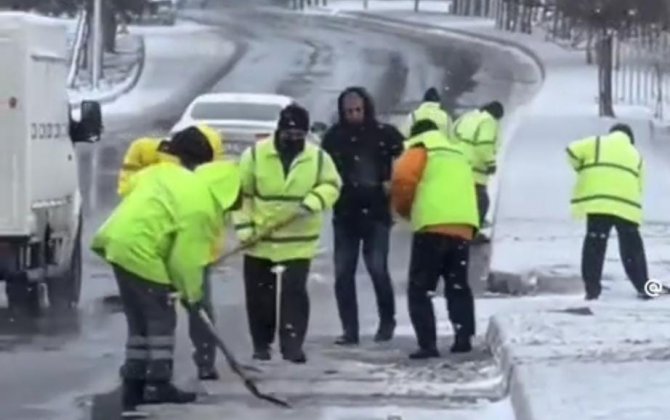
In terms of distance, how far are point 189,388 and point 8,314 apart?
5185mm

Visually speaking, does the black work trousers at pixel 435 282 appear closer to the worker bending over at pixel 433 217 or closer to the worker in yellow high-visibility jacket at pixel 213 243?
the worker bending over at pixel 433 217

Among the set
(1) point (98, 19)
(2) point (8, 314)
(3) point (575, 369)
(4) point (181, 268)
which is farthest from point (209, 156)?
(1) point (98, 19)

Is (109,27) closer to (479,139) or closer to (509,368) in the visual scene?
(479,139)

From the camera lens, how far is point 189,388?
13.5 metres

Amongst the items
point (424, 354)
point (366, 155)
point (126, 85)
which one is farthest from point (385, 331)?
point (126, 85)

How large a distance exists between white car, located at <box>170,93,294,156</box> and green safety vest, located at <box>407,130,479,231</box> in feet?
43.7

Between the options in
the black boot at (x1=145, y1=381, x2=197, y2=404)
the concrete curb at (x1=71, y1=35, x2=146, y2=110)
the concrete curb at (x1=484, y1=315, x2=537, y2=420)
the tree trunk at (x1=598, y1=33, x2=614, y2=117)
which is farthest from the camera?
the concrete curb at (x1=71, y1=35, x2=146, y2=110)

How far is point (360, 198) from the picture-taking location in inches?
616

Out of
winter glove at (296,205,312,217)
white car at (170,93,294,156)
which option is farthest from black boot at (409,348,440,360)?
white car at (170,93,294,156)

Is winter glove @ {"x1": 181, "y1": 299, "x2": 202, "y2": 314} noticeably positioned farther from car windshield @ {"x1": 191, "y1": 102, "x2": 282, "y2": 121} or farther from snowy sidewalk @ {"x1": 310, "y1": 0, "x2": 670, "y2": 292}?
car windshield @ {"x1": 191, "y1": 102, "x2": 282, "y2": 121}

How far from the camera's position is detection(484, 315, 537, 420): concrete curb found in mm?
11779

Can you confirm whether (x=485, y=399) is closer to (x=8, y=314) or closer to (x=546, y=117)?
(x=8, y=314)

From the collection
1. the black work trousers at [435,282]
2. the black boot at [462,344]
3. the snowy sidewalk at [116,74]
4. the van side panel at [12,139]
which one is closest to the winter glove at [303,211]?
the black work trousers at [435,282]

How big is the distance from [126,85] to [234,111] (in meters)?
23.8
